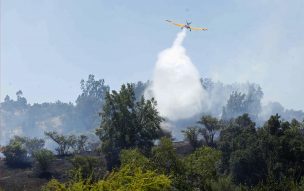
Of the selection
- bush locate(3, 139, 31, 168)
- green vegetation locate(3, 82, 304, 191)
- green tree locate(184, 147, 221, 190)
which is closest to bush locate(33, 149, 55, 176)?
green vegetation locate(3, 82, 304, 191)

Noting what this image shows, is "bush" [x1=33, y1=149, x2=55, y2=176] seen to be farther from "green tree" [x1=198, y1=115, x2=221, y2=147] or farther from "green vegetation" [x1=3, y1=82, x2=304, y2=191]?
"green tree" [x1=198, y1=115, x2=221, y2=147]

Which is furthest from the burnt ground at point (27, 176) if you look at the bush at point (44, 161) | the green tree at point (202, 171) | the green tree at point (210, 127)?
the green tree at point (210, 127)

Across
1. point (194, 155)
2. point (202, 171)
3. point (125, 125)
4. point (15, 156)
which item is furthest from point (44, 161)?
point (202, 171)

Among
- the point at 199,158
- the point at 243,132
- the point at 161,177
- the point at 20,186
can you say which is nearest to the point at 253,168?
the point at 243,132

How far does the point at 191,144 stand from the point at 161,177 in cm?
6175

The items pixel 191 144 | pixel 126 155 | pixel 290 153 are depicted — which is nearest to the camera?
pixel 126 155

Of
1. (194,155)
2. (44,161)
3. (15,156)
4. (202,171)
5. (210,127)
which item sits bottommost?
(202,171)

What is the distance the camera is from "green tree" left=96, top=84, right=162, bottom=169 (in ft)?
236

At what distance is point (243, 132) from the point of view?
70188 mm

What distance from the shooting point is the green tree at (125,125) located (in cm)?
7188

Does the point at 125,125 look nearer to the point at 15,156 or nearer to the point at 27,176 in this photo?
the point at 27,176

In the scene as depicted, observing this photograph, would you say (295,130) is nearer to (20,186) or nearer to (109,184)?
(20,186)

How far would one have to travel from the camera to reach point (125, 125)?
2852 inches

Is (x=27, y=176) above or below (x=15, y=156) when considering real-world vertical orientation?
below
